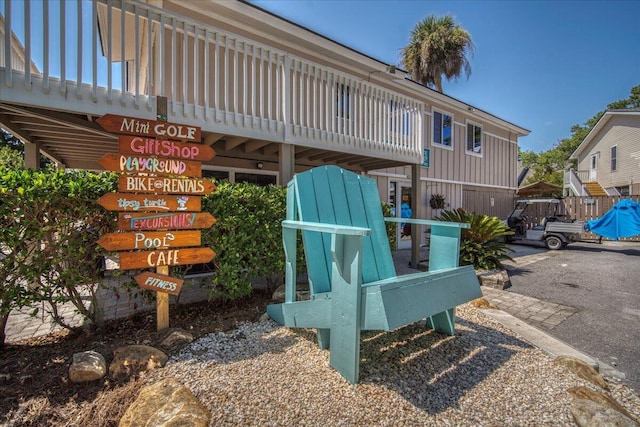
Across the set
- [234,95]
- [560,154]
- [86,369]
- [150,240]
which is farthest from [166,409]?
[560,154]

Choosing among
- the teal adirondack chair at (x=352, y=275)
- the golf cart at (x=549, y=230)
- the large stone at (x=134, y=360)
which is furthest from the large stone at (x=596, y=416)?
the golf cart at (x=549, y=230)

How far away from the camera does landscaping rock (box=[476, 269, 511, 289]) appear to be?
15.1ft

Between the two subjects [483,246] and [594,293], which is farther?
[483,246]

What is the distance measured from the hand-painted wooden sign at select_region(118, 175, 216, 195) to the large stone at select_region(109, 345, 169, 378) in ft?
4.00

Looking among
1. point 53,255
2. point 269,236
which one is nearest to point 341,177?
point 269,236

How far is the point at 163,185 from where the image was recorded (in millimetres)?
2506

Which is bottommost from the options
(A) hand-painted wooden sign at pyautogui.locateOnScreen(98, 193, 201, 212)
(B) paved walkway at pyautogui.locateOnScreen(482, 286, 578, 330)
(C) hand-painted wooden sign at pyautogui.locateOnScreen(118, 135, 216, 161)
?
(B) paved walkway at pyautogui.locateOnScreen(482, 286, 578, 330)

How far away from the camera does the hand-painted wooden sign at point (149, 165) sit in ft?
7.55

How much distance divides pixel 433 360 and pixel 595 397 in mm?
931

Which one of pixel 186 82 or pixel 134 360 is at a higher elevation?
pixel 186 82

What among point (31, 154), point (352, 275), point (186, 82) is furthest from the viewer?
point (31, 154)

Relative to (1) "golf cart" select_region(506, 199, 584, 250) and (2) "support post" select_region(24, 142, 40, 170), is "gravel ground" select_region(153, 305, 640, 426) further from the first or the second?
(1) "golf cart" select_region(506, 199, 584, 250)

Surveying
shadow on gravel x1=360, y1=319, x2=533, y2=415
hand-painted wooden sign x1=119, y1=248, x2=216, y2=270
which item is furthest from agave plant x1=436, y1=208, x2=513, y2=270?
hand-painted wooden sign x1=119, y1=248, x2=216, y2=270

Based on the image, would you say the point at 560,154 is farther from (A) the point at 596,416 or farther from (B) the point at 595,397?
(A) the point at 596,416
